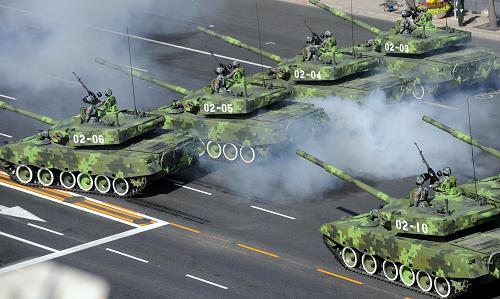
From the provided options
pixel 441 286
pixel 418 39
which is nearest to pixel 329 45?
pixel 418 39

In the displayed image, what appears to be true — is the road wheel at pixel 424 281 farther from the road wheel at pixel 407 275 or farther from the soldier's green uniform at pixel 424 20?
the soldier's green uniform at pixel 424 20

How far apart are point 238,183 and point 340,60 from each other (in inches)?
404

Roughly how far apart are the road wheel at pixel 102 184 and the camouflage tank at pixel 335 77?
419 inches

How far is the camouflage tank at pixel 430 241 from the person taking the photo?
144ft

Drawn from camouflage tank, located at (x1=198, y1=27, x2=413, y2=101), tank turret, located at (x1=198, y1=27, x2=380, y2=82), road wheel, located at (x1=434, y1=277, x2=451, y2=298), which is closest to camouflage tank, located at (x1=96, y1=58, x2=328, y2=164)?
camouflage tank, located at (x1=198, y1=27, x2=413, y2=101)

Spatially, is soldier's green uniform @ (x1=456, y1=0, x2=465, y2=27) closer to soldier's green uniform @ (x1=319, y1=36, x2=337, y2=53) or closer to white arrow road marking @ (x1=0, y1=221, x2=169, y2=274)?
soldier's green uniform @ (x1=319, y1=36, x2=337, y2=53)

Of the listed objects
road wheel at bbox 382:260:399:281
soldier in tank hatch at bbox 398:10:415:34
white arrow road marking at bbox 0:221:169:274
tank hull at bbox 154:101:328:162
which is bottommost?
road wheel at bbox 382:260:399:281

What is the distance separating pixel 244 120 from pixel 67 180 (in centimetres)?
845

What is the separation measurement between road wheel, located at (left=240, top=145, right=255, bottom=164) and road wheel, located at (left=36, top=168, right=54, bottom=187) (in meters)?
8.67

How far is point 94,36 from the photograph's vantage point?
8238 cm

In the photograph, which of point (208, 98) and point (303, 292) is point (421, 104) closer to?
point (208, 98)

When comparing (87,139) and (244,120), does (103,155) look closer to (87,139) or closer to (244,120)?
(87,139)

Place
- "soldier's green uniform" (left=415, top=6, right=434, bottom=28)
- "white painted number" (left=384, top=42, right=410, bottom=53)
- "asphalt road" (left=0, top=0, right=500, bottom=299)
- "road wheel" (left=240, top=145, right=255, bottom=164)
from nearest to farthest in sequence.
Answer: "asphalt road" (left=0, top=0, right=500, bottom=299), "road wheel" (left=240, top=145, right=255, bottom=164), "white painted number" (left=384, top=42, right=410, bottom=53), "soldier's green uniform" (left=415, top=6, right=434, bottom=28)

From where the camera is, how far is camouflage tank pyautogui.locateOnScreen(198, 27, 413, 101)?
6381cm
